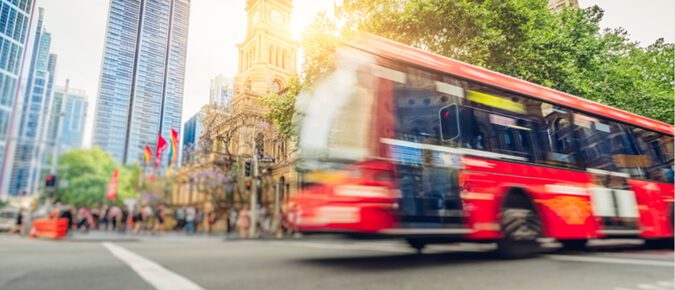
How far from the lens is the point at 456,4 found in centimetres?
1007

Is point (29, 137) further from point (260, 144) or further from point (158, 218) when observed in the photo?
point (260, 144)

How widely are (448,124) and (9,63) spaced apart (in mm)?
3124

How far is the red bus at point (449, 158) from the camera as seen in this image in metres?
2.80

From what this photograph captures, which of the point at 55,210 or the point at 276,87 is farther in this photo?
the point at 276,87

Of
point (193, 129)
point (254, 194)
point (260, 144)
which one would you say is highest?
point (193, 129)

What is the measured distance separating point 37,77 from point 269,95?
137cm

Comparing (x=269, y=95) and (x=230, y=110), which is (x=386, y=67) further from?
(x=230, y=110)

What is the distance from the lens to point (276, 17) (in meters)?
2.56

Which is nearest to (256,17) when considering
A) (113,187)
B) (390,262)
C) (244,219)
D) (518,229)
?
(113,187)

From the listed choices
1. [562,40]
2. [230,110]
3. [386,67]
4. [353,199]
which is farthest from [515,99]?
[562,40]

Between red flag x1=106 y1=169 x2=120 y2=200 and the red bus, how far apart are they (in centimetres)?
151

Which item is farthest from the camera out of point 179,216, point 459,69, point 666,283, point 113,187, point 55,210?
point 459,69

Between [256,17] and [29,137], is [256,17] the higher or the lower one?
the higher one

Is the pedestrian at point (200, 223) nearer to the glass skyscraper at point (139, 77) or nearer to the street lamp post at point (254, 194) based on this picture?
the street lamp post at point (254, 194)
